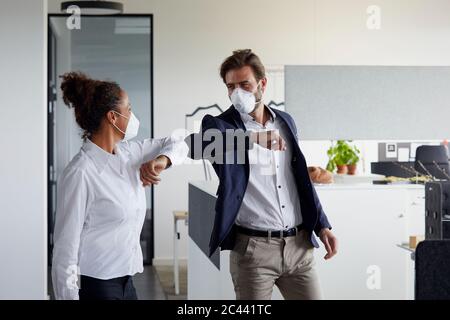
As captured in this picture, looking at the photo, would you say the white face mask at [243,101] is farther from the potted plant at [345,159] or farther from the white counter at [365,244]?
the potted plant at [345,159]

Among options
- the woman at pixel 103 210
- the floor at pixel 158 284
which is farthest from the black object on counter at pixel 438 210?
the floor at pixel 158 284

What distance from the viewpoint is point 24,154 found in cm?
479

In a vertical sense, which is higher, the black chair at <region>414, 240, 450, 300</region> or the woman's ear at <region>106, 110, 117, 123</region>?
the woman's ear at <region>106, 110, 117, 123</region>

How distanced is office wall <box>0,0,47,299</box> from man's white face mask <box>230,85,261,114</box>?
2467mm

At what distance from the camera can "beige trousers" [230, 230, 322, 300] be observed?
249 cm

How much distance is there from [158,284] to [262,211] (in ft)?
13.3

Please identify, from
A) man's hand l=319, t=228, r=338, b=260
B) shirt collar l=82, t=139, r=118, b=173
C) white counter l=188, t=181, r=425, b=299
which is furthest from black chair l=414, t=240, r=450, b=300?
white counter l=188, t=181, r=425, b=299

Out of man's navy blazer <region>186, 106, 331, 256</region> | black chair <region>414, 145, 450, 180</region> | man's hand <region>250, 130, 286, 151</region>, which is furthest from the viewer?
black chair <region>414, 145, 450, 180</region>

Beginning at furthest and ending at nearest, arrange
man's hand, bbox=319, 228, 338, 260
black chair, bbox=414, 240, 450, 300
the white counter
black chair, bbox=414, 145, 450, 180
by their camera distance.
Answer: black chair, bbox=414, 145, 450, 180, the white counter, man's hand, bbox=319, 228, 338, 260, black chair, bbox=414, 240, 450, 300

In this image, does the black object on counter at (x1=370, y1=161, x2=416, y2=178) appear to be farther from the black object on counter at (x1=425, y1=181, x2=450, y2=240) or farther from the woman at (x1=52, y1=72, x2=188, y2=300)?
the woman at (x1=52, y1=72, x2=188, y2=300)

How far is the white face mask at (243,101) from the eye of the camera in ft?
8.49
